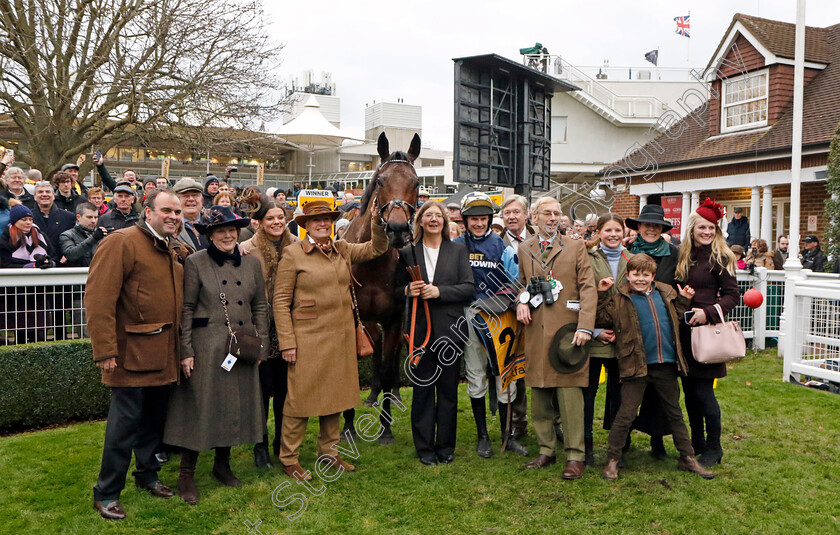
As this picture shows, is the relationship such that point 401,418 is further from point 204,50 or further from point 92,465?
point 204,50

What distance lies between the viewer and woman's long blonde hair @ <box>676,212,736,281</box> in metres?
4.59

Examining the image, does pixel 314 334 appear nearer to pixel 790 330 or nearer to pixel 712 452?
pixel 712 452

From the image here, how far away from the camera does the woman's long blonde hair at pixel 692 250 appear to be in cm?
459

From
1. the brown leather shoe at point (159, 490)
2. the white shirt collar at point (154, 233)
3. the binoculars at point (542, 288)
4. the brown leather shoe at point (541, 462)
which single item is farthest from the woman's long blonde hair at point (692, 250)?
the brown leather shoe at point (159, 490)

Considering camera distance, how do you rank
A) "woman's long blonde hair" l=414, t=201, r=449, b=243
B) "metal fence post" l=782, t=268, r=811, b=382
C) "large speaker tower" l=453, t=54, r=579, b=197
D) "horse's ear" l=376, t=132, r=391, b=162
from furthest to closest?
"large speaker tower" l=453, t=54, r=579, b=197 < "metal fence post" l=782, t=268, r=811, b=382 < "horse's ear" l=376, t=132, r=391, b=162 < "woman's long blonde hair" l=414, t=201, r=449, b=243

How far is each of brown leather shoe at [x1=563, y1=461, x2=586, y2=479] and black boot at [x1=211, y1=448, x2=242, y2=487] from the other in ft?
7.54

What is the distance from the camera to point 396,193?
4.81 meters

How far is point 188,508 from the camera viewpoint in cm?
410

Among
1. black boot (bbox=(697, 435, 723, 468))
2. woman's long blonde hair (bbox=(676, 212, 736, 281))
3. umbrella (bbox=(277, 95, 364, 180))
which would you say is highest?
umbrella (bbox=(277, 95, 364, 180))

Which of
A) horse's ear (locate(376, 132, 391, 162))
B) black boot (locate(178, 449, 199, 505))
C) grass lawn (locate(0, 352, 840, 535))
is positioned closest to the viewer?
grass lawn (locate(0, 352, 840, 535))

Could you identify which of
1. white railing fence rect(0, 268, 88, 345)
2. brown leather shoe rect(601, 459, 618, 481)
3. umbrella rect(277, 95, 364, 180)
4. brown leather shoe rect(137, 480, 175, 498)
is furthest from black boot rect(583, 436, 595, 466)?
umbrella rect(277, 95, 364, 180)

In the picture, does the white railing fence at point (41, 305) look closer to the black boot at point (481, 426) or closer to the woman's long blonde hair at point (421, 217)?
the woman's long blonde hair at point (421, 217)

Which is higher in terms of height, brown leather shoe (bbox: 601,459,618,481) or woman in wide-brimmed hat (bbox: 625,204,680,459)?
woman in wide-brimmed hat (bbox: 625,204,680,459)

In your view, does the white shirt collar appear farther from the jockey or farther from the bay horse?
→ the jockey
